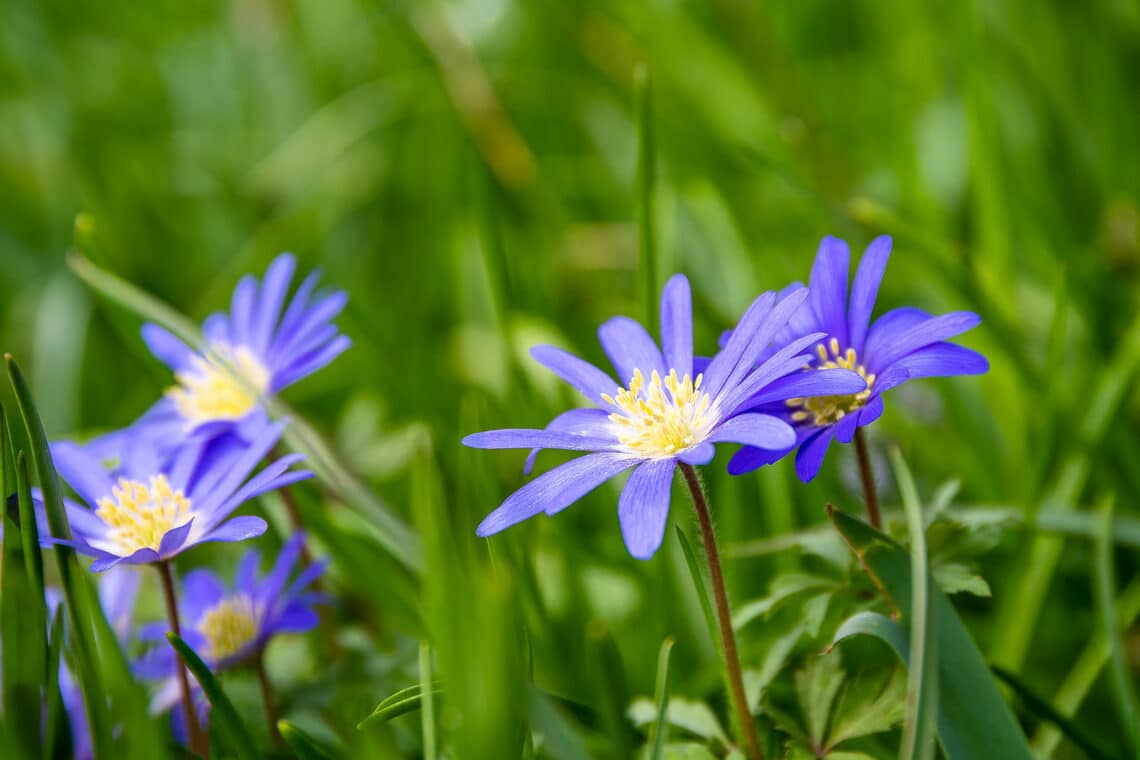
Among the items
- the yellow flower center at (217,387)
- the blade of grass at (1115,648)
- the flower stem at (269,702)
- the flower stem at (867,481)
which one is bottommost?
the blade of grass at (1115,648)

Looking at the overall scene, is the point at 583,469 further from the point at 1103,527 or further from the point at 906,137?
the point at 906,137

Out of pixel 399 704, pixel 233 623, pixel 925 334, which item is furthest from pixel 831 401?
pixel 233 623

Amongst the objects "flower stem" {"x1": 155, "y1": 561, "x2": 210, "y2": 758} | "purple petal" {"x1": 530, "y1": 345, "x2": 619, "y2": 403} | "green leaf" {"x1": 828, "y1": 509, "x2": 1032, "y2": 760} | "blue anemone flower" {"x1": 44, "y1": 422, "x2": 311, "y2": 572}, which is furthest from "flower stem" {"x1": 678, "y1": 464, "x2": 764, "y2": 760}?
"flower stem" {"x1": 155, "y1": 561, "x2": 210, "y2": 758}

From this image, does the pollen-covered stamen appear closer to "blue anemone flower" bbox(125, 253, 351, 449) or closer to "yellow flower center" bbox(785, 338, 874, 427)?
"yellow flower center" bbox(785, 338, 874, 427)

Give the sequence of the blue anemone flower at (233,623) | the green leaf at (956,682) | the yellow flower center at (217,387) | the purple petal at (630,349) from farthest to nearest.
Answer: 1. the yellow flower center at (217,387)
2. the blue anemone flower at (233,623)
3. the purple petal at (630,349)
4. the green leaf at (956,682)

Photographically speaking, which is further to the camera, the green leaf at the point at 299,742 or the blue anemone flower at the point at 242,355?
the blue anemone flower at the point at 242,355

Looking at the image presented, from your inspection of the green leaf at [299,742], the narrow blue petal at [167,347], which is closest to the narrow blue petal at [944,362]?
the green leaf at [299,742]

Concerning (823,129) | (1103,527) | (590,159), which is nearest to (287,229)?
(590,159)

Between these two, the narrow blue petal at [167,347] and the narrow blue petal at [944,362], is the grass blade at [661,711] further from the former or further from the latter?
the narrow blue petal at [167,347]
